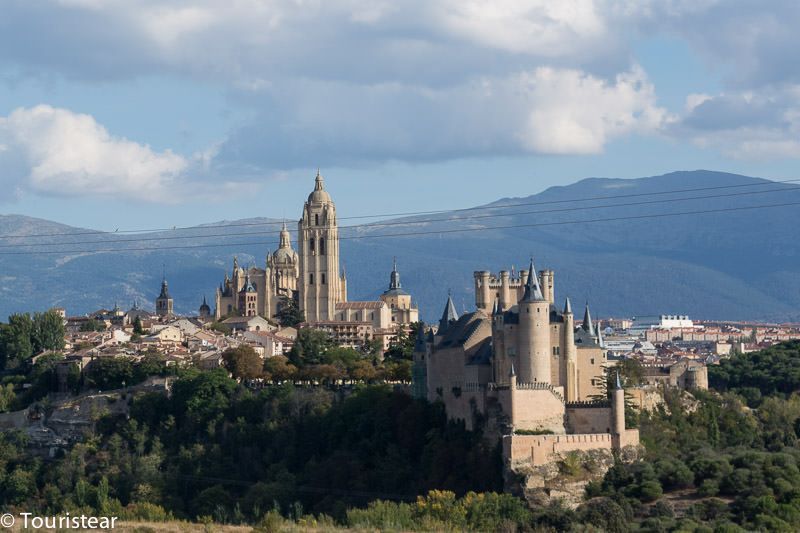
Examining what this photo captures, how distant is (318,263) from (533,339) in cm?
5536

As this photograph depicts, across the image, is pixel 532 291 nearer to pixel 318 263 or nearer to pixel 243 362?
pixel 243 362

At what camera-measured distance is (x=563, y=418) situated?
225 feet

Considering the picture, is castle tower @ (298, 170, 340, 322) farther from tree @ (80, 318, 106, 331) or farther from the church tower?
tree @ (80, 318, 106, 331)

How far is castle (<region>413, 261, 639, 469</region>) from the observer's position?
6744 cm

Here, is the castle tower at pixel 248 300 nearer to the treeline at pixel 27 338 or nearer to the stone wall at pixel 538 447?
the treeline at pixel 27 338

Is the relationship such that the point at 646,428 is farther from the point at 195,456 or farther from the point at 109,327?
the point at 109,327

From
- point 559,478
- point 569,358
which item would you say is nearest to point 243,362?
point 569,358

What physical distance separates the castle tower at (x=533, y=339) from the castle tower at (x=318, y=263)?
53.7 meters

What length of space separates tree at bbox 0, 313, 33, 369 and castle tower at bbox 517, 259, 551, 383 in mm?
47683

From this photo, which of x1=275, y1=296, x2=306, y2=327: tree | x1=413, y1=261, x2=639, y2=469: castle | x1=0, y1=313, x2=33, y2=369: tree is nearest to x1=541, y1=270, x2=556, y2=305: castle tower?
x1=413, y1=261, x2=639, y2=469: castle

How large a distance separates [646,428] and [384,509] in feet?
49.7

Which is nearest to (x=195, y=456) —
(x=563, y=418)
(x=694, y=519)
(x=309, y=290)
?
(x=563, y=418)

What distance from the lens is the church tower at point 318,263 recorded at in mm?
122562

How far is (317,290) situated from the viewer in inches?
4833
